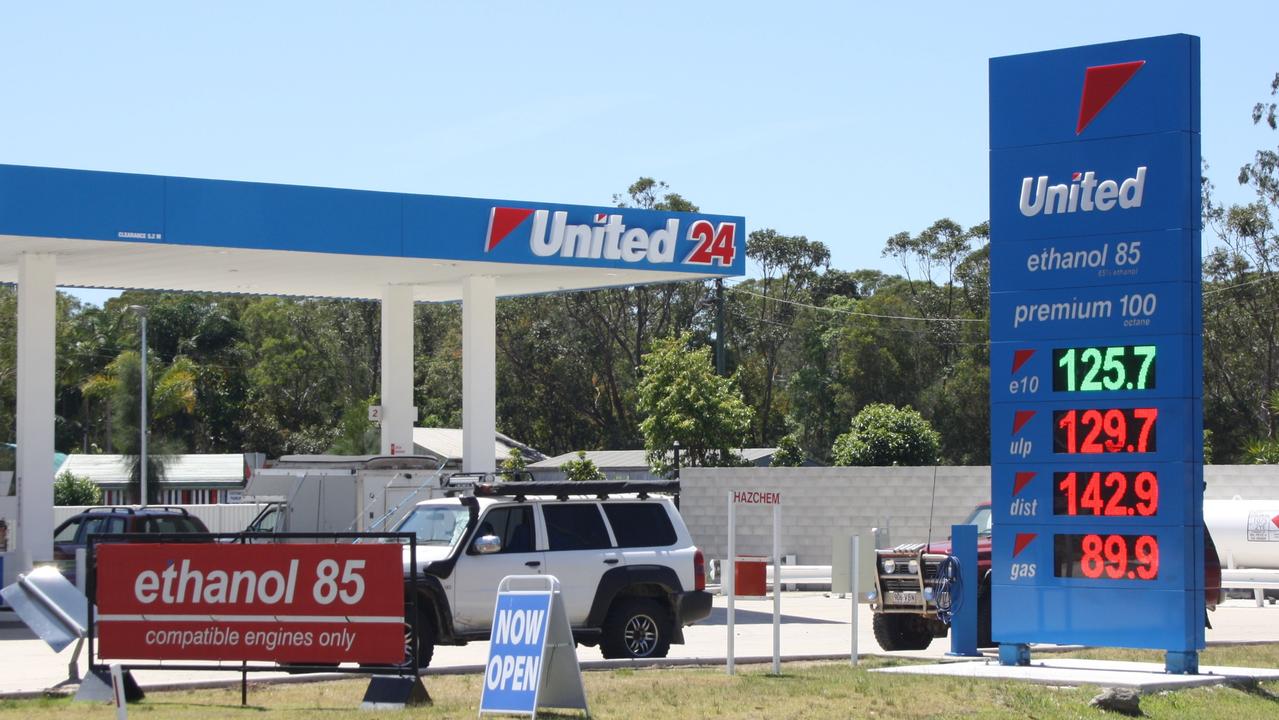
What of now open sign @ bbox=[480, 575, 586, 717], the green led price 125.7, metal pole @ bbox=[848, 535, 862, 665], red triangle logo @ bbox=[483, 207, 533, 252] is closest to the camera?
now open sign @ bbox=[480, 575, 586, 717]

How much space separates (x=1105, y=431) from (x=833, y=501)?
20.4 m

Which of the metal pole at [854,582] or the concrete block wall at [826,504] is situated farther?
the concrete block wall at [826,504]

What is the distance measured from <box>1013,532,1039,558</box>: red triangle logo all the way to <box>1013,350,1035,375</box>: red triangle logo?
4.89 feet

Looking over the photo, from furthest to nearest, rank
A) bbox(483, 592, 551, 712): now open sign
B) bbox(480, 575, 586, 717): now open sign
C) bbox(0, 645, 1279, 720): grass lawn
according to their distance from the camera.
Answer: bbox(0, 645, 1279, 720): grass lawn < bbox(480, 575, 586, 717): now open sign < bbox(483, 592, 551, 712): now open sign

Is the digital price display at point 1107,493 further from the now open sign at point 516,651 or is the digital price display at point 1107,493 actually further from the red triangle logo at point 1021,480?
the now open sign at point 516,651

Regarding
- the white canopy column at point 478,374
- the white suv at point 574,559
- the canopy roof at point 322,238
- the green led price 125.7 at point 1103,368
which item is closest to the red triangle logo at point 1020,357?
the green led price 125.7 at point 1103,368

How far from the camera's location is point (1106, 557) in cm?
1470

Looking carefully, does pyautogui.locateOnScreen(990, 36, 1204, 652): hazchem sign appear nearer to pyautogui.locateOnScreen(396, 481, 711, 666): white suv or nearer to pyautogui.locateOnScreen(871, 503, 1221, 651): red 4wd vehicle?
pyautogui.locateOnScreen(871, 503, 1221, 651): red 4wd vehicle

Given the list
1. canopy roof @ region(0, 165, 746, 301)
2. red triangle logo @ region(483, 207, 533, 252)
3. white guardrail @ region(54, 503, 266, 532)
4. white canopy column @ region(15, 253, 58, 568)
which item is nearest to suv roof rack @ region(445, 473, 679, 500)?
canopy roof @ region(0, 165, 746, 301)

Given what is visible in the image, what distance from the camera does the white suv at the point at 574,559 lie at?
669 inches

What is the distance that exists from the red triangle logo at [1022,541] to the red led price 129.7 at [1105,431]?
82 cm

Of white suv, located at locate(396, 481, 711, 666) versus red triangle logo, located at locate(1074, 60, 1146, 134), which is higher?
red triangle logo, located at locate(1074, 60, 1146, 134)

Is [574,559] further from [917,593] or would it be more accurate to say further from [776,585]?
[917,593]

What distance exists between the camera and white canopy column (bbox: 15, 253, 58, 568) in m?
25.1
